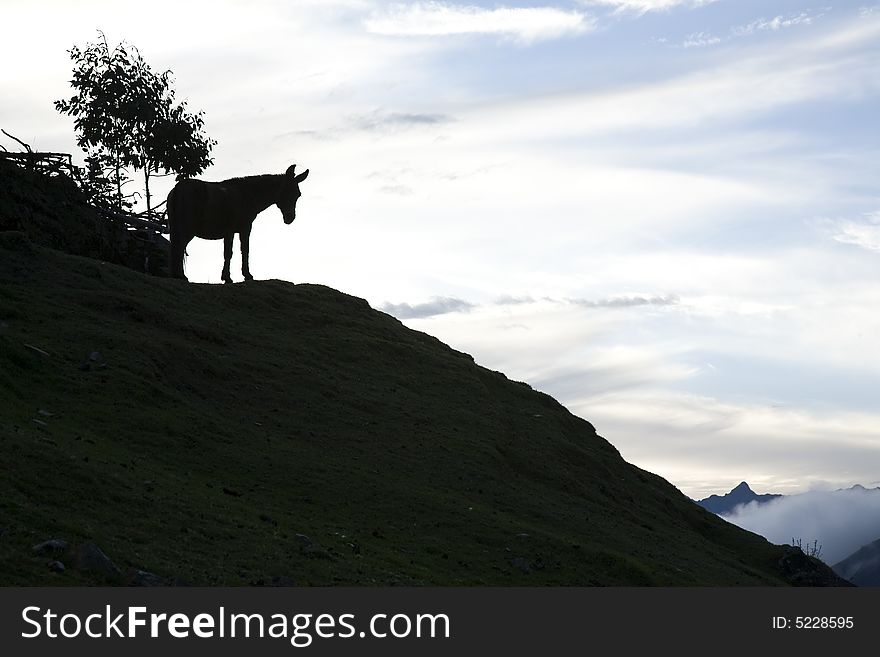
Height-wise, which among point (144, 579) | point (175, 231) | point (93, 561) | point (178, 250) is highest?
point (175, 231)

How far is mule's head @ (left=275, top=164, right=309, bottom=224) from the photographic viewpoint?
4678 cm

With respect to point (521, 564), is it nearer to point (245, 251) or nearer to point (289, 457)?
point (289, 457)

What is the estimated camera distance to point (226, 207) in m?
44.6

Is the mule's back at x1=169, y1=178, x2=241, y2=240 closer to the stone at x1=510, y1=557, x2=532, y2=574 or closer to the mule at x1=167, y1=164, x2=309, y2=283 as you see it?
the mule at x1=167, y1=164, x2=309, y2=283

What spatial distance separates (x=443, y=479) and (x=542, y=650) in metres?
16.9

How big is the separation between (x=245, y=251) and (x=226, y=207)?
7.47 feet

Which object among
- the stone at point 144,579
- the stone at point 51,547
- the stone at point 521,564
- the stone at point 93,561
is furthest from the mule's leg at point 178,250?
the stone at point 144,579

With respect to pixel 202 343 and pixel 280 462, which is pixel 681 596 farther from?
pixel 202 343

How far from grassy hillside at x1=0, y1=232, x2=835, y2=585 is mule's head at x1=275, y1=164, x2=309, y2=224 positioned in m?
→ 2.85

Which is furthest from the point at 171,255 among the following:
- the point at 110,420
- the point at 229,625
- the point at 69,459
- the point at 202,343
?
the point at 229,625

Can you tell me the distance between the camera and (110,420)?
3106cm

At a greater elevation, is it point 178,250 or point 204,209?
point 204,209

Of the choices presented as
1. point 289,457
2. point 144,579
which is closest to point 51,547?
point 144,579

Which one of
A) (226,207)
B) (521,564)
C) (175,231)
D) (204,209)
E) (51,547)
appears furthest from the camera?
(226,207)
